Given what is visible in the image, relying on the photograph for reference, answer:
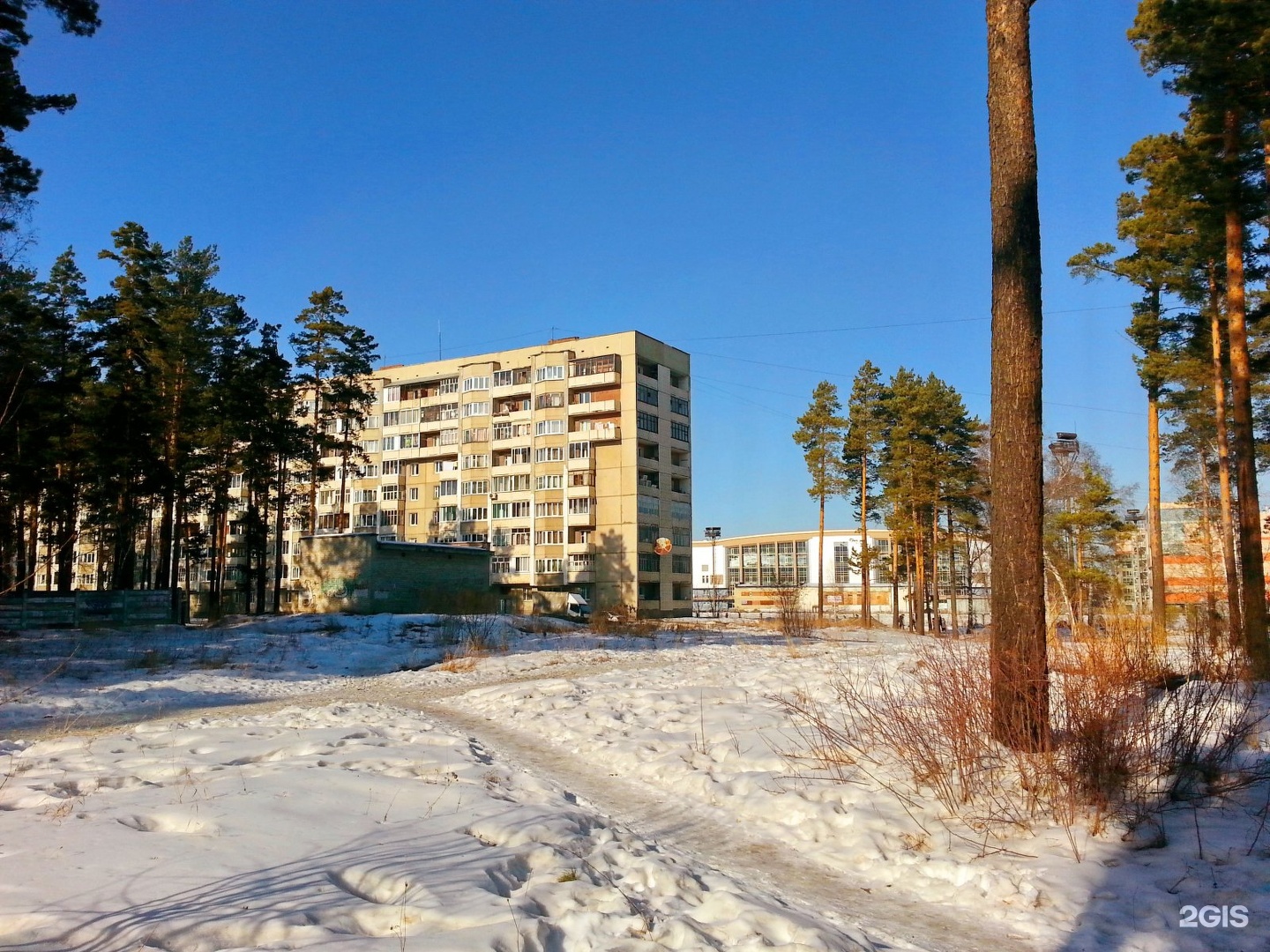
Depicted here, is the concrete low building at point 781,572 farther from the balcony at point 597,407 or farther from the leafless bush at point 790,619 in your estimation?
the leafless bush at point 790,619

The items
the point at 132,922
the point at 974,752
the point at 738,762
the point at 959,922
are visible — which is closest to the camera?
the point at 132,922

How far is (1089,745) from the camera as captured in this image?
5594 millimetres

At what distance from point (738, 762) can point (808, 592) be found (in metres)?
94.1

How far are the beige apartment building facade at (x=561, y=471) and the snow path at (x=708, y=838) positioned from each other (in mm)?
58278

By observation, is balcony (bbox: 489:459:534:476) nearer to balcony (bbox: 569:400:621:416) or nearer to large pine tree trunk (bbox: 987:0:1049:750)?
balcony (bbox: 569:400:621:416)

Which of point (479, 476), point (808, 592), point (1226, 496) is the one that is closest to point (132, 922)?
point (1226, 496)

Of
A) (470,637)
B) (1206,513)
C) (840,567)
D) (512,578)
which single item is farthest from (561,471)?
(840,567)

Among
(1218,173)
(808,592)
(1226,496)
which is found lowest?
(808,592)

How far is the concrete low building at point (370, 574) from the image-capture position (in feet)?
133

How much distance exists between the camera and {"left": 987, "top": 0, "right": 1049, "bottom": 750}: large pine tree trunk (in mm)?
6957

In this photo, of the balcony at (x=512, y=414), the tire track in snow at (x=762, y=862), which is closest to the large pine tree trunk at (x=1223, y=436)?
the tire track in snow at (x=762, y=862)

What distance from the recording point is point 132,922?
336 centimetres

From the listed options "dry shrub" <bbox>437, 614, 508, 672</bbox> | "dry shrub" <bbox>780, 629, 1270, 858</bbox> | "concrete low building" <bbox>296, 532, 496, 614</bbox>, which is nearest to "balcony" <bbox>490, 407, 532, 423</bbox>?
"concrete low building" <bbox>296, 532, 496, 614</bbox>

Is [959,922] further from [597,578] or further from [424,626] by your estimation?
[597,578]
